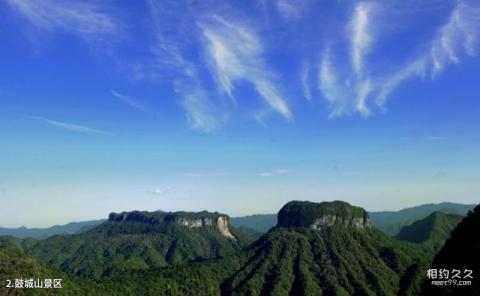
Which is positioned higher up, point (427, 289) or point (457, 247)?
point (457, 247)

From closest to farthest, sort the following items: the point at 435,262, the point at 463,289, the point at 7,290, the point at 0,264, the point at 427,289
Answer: the point at 463,289 < the point at 427,289 < the point at 435,262 < the point at 7,290 < the point at 0,264

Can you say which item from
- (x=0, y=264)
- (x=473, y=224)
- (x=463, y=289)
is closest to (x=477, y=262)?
(x=463, y=289)

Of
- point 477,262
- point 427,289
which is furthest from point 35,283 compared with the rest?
point 477,262

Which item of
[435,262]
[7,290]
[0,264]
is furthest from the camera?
[0,264]

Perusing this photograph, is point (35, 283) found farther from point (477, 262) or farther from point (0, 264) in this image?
point (477, 262)

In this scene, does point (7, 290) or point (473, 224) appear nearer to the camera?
point (473, 224)

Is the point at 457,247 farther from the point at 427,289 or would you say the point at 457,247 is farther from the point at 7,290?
the point at 7,290
